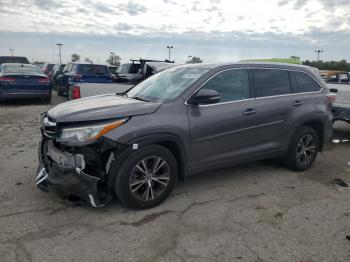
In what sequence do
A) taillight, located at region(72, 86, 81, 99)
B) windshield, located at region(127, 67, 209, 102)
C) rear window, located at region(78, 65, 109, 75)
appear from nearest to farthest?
windshield, located at region(127, 67, 209, 102)
taillight, located at region(72, 86, 81, 99)
rear window, located at region(78, 65, 109, 75)

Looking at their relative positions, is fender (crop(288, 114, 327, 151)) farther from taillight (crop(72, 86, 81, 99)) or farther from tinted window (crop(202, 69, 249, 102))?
taillight (crop(72, 86, 81, 99))

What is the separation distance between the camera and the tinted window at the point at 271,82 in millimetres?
4906

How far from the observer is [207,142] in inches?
169

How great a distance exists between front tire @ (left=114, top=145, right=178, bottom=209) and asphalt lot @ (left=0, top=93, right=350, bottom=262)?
16 cm

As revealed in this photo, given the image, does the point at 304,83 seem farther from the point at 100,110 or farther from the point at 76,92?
the point at 76,92

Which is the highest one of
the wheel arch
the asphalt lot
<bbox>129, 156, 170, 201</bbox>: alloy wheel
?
the wheel arch

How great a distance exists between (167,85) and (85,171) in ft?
5.51

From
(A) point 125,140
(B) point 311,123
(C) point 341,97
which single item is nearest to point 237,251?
(A) point 125,140

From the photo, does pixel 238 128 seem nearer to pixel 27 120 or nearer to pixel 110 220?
pixel 110 220

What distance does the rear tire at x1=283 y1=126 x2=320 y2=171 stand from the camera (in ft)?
17.5

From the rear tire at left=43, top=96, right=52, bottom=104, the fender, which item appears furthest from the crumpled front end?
the rear tire at left=43, top=96, right=52, bottom=104

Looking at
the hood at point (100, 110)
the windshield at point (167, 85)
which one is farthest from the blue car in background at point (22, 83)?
the hood at point (100, 110)

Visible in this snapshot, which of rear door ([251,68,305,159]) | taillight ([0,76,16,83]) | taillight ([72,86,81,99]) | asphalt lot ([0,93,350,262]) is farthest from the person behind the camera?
taillight ([0,76,16,83])

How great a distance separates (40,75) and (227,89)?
A: 396 inches
